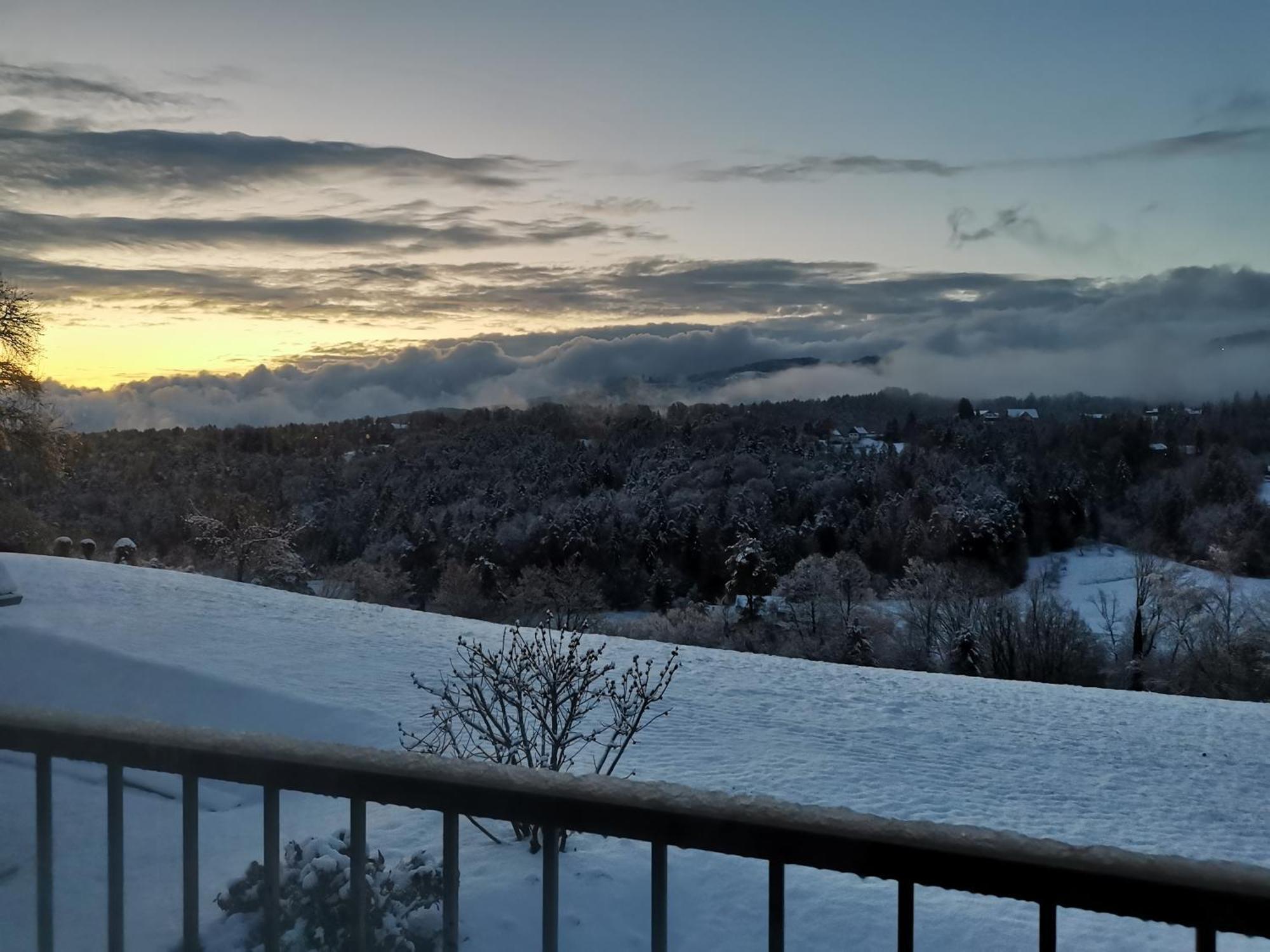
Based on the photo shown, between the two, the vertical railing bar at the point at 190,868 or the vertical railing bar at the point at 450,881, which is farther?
the vertical railing bar at the point at 190,868

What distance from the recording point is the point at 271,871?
195cm

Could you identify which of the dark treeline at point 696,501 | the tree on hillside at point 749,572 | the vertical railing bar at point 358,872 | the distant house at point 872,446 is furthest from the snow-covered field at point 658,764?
the distant house at point 872,446

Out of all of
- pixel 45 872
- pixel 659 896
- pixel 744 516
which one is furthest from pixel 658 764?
pixel 744 516

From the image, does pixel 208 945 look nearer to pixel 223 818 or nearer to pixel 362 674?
pixel 223 818

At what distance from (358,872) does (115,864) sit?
540 mm

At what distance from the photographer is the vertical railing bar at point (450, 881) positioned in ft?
5.78

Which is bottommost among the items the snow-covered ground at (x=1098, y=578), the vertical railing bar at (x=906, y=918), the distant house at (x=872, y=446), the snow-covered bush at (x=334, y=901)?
the snow-covered ground at (x=1098, y=578)

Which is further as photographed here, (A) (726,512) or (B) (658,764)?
(A) (726,512)

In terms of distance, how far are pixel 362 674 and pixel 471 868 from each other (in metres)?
10.1

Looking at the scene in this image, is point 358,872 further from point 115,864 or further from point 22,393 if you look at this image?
point 22,393

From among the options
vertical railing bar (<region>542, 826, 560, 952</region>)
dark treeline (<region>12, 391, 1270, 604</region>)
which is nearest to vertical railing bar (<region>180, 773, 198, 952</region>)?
vertical railing bar (<region>542, 826, 560, 952</region>)

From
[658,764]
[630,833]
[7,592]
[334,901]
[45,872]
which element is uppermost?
[630,833]

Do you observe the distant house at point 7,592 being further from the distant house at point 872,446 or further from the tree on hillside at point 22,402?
the distant house at point 872,446

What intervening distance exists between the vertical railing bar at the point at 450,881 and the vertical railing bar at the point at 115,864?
658 mm
